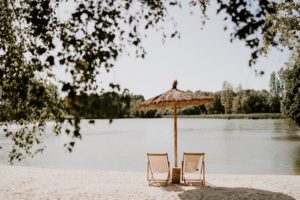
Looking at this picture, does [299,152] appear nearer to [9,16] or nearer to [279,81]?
[9,16]

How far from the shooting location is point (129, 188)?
8227mm

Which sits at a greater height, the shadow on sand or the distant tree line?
the distant tree line

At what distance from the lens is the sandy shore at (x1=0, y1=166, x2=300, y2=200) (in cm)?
734

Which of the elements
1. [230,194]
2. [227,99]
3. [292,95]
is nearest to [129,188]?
[230,194]

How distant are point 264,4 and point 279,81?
A: 119 m

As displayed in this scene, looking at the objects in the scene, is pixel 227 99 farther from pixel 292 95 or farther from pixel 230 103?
pixel 292 95

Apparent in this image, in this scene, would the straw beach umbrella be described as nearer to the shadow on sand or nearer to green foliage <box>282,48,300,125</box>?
the shadow on sand

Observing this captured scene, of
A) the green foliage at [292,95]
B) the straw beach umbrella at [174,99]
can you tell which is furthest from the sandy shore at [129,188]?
the green foliage at [292,95]

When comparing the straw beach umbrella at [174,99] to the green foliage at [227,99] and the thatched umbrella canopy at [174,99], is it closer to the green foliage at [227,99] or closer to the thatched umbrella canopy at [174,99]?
the thatched umbrella canopy at [174,99]

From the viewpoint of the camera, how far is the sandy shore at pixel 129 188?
7340 millimetres

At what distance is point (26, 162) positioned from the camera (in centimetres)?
1631

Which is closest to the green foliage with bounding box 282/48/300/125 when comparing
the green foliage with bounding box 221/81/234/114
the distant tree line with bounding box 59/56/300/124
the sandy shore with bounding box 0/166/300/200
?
the distant tree line with bounding box 59/56/300/124

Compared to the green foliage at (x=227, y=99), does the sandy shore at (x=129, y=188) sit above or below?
below

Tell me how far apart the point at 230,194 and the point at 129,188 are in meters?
2.35
